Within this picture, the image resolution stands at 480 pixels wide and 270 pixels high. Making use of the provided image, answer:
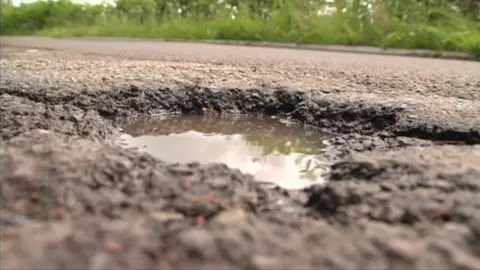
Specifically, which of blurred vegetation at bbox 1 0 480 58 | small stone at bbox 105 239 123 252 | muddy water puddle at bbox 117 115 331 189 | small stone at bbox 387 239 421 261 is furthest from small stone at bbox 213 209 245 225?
blurred vegetation at bbox 1 0 480 58

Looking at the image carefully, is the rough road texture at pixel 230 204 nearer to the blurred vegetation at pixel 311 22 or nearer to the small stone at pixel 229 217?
the small stone at pixel 229 217

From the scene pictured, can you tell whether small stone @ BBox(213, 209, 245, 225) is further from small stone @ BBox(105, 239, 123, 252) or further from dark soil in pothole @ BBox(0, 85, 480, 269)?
small stone @ BBox(105, 239, 123, 252)

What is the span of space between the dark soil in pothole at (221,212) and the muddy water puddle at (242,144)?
0.22m

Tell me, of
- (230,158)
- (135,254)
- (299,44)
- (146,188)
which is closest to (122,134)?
(230,158)

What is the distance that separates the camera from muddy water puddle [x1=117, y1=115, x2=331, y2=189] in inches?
75.3

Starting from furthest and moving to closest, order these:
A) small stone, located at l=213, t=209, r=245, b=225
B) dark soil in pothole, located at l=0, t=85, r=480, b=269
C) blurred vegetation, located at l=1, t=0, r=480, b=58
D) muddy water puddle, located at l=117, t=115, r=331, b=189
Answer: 1. blurred vegetation, located at l=1, t=0, r=480, b=58
2. muddy water puddle, located at l=117, t=115, r=331, b=189
3. small stone, located at l=213, t=209, r=245, b=225
4. dark soil in pothole, located at l=0, t=85, r=480, b=269

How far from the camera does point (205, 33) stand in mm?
10438

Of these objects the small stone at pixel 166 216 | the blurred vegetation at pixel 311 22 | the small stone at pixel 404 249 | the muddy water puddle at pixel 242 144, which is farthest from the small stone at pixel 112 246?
the blurred vegetation at pixel 311 22

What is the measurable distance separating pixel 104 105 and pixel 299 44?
619cm

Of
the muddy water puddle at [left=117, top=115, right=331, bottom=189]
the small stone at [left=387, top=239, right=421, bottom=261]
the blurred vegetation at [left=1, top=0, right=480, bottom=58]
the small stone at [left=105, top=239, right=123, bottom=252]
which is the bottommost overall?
the muddy water puddle at [left=117, top=115, right=331, bottom=189]

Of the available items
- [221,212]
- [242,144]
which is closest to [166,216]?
[221,212]

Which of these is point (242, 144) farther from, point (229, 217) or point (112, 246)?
point (112, 246)

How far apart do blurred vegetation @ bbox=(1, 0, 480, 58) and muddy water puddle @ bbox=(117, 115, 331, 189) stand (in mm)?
4878

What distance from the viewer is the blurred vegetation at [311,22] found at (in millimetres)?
7633
